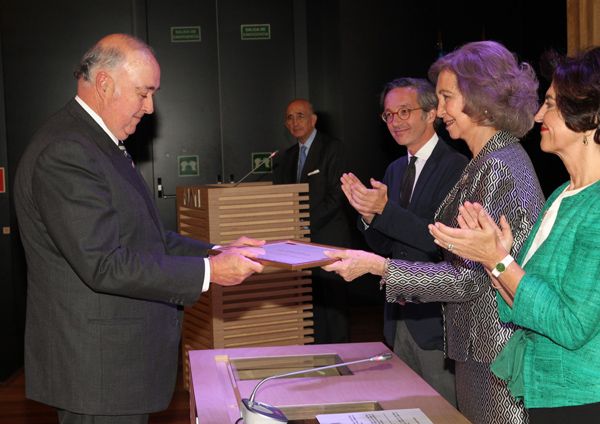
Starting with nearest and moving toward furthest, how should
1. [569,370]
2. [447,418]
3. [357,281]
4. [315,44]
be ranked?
[569,370], [447,418], [315,44], [357,281]

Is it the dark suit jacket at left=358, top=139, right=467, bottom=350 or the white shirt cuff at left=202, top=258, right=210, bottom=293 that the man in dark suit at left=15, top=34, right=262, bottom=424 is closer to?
the white shirt cuff at left=202, top=258, right=210, bottom=293

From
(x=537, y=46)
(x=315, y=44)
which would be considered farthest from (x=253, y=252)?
(x=315, y=44)

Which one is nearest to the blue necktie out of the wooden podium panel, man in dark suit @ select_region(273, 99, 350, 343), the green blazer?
man in dark suit @ select_region(273, 99, 350, 343)

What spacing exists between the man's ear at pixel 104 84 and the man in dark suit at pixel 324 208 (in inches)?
124

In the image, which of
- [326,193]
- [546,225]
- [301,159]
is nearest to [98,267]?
[546,225]

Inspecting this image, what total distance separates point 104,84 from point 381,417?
4.92ft

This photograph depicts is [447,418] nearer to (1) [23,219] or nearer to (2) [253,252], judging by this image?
(2) [253,252]

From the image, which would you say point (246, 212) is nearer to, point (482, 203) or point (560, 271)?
point (482, 203)

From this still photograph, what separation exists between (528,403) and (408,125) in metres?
1.92

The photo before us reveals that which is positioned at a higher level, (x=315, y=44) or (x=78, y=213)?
(x=315, y=44)

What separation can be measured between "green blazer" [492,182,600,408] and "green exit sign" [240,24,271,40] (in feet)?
19.7

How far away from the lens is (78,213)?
255 centimetres

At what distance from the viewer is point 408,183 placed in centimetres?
371

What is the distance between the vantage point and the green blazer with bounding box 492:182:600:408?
196 centimetres
